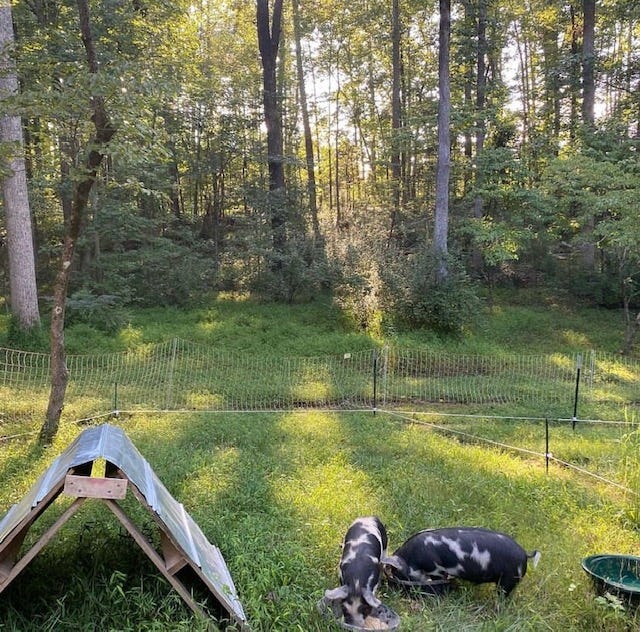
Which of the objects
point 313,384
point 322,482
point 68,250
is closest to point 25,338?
point 68,250

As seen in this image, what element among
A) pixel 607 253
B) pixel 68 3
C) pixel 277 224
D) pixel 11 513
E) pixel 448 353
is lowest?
pixel 448 353

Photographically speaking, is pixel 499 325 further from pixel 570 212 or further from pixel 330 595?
pixel 330 595

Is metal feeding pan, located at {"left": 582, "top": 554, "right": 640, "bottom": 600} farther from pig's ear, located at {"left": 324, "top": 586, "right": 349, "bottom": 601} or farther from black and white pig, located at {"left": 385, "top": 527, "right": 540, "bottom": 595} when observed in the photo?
pig's ear, located at {"left": 324, "top": 586, "right": 349, "bottom": 601}

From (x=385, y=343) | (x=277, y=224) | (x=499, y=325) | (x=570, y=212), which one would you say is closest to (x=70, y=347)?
(x=385, y=343)

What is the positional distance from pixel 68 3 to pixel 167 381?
8839 mm

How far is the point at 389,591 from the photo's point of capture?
2977mm

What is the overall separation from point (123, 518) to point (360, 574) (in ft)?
4.08

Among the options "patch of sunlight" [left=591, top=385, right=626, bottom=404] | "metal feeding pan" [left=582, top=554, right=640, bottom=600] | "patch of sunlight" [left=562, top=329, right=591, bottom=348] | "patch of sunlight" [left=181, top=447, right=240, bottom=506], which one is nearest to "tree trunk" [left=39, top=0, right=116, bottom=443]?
"patch of sunlight" [left=181, top=447, right=240, bottom=506]

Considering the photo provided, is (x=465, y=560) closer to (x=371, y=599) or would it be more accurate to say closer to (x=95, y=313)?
(x=371, y=599)

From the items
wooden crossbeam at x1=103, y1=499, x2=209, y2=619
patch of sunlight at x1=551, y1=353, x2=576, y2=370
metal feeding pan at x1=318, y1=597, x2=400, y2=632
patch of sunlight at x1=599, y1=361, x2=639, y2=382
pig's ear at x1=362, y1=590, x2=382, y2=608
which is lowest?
patch of sunlight at x1=599, y1=361, x2=639, y2=382

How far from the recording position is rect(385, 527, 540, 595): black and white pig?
2949mm

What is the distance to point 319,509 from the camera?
381 cm

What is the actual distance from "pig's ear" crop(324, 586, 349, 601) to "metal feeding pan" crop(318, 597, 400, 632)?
0.04 metres

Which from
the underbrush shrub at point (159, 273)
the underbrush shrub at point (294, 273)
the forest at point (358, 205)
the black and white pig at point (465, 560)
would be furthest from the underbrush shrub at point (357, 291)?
the black and white pig at point (465, 560)
